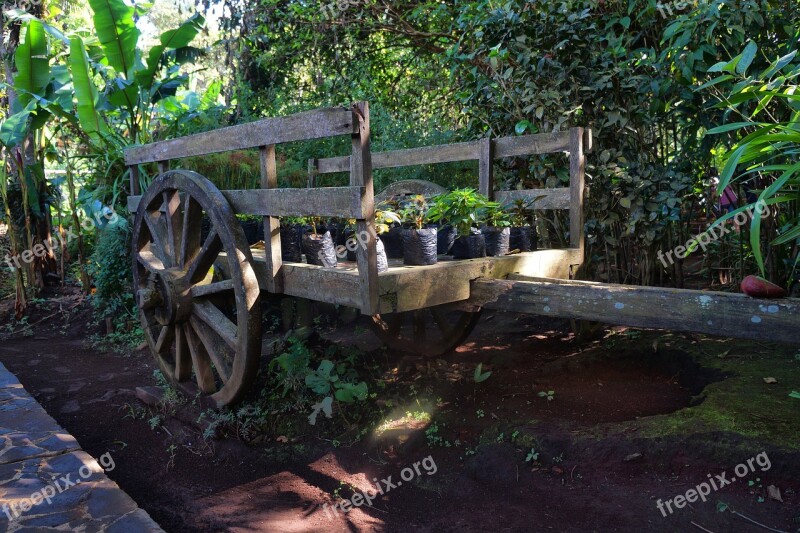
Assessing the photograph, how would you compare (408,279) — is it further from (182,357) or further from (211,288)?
(182,357)

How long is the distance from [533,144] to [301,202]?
5.39ft

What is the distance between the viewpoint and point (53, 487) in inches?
120

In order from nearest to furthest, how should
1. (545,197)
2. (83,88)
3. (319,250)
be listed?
(319,250)
(545,197)
(83,88)

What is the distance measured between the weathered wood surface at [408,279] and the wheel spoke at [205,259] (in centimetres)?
24

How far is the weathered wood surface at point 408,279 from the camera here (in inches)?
112

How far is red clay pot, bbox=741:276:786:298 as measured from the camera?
223 cm

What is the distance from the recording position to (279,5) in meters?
8.07

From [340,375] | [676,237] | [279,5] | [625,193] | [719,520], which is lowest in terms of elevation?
[719,520]

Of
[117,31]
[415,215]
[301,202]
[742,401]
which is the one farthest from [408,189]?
[117,31]

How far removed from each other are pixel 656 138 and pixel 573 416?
2395 millimetres

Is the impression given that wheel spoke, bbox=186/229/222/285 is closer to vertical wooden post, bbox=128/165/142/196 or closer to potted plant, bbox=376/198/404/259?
potted plant, bbox=376/198/404/259

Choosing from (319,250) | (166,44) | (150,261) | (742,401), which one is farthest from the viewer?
(166,44)

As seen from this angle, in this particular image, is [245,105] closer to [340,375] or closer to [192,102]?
[192,102]

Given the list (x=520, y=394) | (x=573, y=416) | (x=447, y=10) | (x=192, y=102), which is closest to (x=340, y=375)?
(x=520, y=394)
